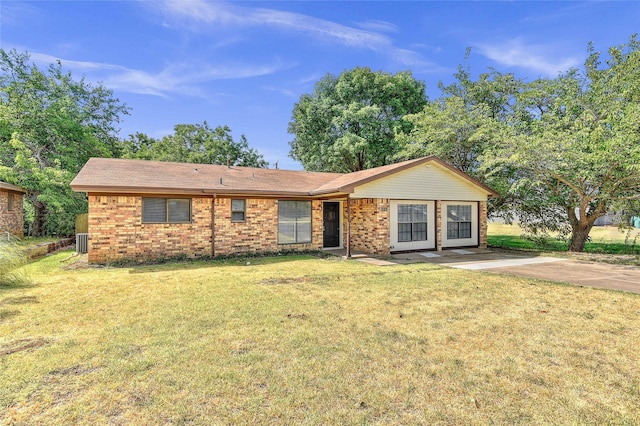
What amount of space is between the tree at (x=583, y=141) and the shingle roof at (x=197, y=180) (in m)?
2.32

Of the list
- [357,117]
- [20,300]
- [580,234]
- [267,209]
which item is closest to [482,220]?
[580,234]

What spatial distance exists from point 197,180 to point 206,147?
65.0 ft

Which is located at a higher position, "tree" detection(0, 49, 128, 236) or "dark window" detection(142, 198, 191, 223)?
"tree" detection(0, 49, 128, 236)

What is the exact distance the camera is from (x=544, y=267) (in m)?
9.37

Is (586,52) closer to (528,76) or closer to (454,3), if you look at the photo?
(528,76)

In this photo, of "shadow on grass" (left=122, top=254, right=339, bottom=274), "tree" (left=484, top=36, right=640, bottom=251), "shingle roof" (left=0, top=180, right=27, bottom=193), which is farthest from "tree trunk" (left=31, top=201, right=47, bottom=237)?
"tree" (left=484, top=36, right=640, bottom=251)

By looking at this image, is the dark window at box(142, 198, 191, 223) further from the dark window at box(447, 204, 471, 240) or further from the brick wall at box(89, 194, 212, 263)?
the dark window at box(447, 204, 471, 240)

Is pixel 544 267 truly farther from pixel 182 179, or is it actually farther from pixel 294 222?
pixel 182 179

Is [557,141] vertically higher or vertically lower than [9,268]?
higher

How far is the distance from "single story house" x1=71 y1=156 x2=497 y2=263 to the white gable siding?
0.04 meters

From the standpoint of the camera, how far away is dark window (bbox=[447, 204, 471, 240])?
13.8 m

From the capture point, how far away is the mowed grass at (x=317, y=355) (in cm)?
256

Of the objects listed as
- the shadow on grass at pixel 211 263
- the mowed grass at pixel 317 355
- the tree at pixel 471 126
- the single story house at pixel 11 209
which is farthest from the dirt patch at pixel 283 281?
the single story house at pixel 11 209

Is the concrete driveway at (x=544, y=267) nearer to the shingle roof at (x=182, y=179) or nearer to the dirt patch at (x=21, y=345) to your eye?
the shingle roof at (x=182, y=179)
